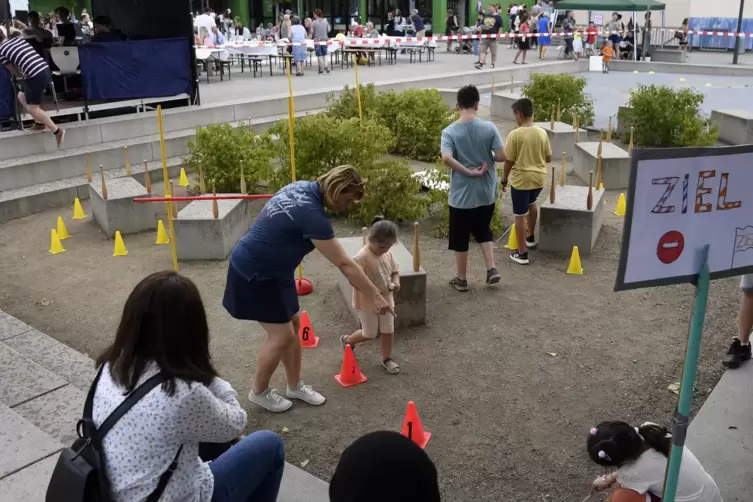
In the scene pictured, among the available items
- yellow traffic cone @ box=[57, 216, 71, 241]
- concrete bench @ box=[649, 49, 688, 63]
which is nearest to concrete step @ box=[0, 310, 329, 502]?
yellow traffic cone @ box=[57, 216, 71, 241]

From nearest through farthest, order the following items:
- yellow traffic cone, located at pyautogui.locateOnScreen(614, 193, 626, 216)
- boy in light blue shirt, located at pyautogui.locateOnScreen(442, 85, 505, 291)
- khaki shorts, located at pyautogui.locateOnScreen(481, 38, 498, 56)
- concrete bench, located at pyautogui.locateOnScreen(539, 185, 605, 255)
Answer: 1. boy in light blue shirt, located at pyautogui.locateOnScreen(442, 85, 505, 291)
2. concrete bench, located at pyautogui.locateOnScreen(539, 185, 605, 255)
3. yellow traffic cone, located at pyautogui.locateOnScreen(614, 193, 626, 216)
4. khaki shorts, located at pyautogui.locateOnScreen(481, 38, 498, 56)

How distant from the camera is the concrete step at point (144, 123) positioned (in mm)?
10914

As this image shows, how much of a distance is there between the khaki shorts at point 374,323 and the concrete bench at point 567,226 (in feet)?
10.1

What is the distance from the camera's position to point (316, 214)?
4094 mm

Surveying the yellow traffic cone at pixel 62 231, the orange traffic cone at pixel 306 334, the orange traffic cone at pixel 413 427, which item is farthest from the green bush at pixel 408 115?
the orange traffic cone at pixel 413 427

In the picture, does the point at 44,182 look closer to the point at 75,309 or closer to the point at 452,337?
the point at 75,309

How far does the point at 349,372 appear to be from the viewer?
5.14m

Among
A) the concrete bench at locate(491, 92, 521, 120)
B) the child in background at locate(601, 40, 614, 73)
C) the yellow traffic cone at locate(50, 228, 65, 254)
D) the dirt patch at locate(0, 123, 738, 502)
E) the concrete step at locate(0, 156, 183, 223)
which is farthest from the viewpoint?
the child in background at locate(601, 40, 614, 73)

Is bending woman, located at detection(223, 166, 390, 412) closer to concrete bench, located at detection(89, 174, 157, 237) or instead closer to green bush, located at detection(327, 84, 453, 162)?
concrete bench, located at detection(89, 174, 157, 237)

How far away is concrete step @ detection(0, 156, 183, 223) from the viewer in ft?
31.2

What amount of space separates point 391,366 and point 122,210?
15.2 ft

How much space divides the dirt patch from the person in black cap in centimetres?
235

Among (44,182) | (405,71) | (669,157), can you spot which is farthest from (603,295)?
(405,71)

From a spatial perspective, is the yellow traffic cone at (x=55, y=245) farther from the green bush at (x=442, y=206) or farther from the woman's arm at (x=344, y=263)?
the woman's arm at (x=344, y=263)
